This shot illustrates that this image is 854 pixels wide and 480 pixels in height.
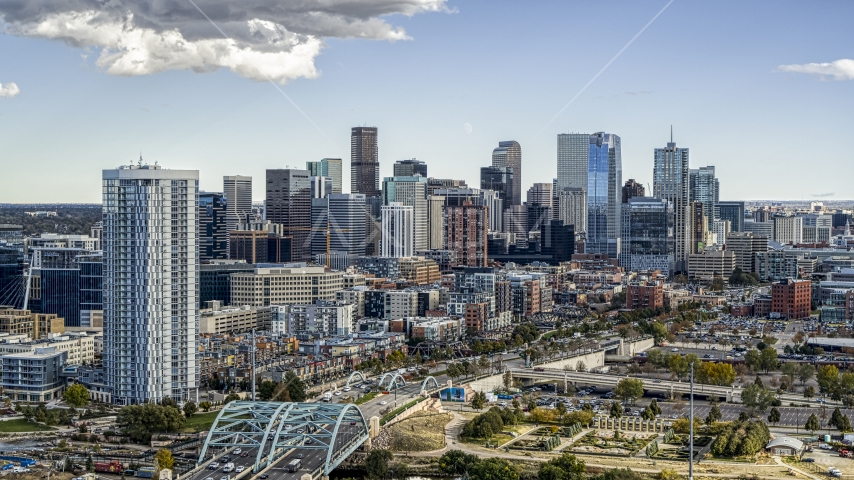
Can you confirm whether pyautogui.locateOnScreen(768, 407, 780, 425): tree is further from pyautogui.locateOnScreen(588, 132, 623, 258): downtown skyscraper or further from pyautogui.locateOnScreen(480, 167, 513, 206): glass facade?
pyautogui.locateOnScreen(480, 167, 513, 206): glass facade

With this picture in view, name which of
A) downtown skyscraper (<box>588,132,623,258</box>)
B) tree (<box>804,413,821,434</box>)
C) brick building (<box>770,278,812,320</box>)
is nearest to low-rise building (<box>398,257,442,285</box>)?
brick building (<box>770,278,812,320</box>)

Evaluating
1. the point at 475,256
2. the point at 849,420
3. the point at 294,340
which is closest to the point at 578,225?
the point at 475,256

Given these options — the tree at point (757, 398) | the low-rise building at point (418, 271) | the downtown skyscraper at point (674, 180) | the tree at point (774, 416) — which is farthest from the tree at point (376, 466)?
the downtown skyscraper at point (674, 180)

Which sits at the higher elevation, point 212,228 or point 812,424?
point 212,228

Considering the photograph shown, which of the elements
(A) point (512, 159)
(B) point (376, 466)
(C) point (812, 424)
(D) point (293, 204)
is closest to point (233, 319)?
(B) point (376, 466)

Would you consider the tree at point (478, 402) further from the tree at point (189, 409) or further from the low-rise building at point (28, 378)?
the low-rise building at point (28, 378)

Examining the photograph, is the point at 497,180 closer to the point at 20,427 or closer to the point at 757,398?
the point at 757,398
